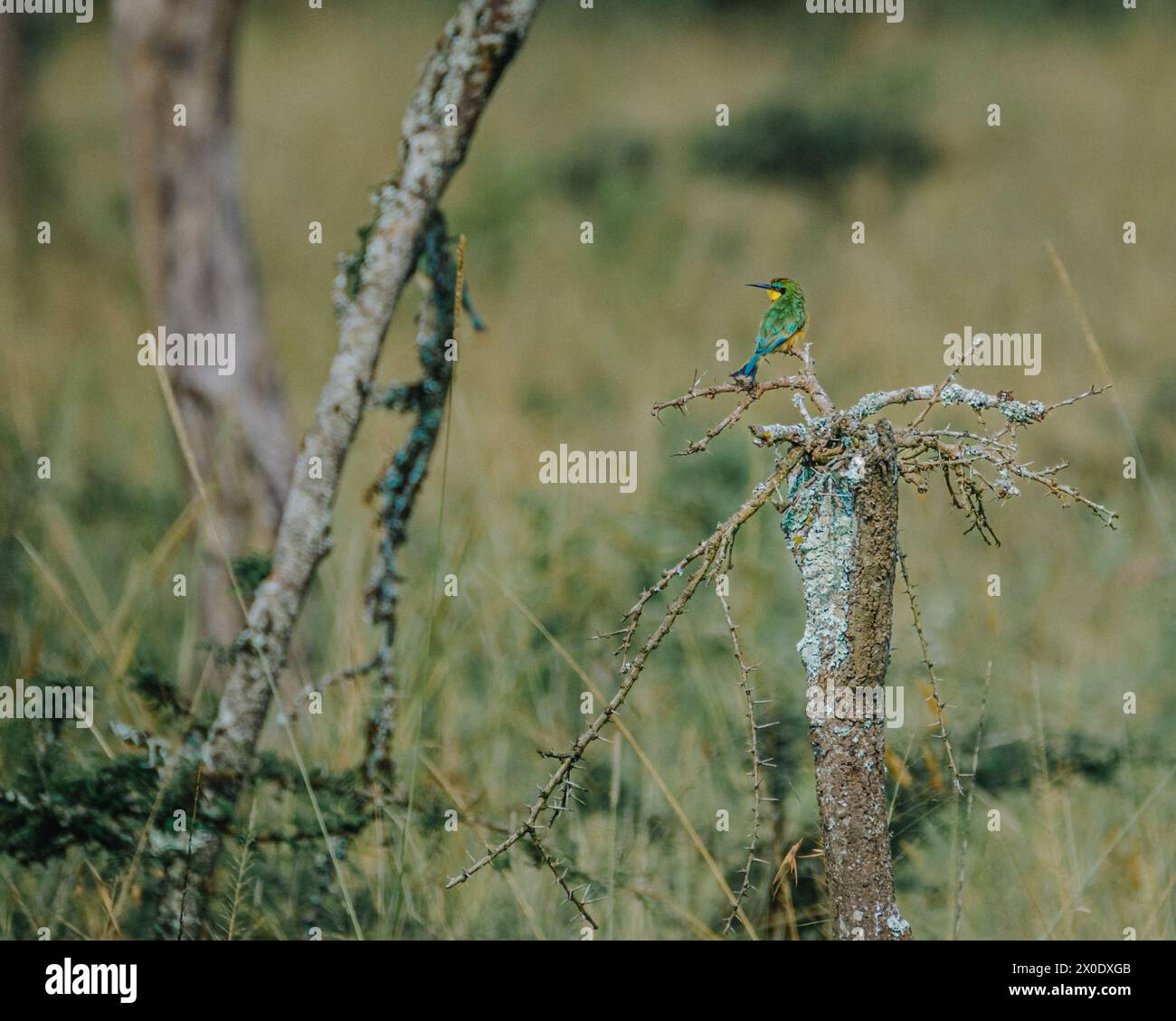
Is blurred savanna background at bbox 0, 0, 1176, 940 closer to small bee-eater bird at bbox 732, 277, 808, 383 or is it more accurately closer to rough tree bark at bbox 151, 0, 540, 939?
rough tree bark at bbox 151, 0, 540, 939

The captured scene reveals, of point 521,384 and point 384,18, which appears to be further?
point 384,18

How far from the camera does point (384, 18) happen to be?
14883mm

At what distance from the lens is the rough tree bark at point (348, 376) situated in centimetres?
243

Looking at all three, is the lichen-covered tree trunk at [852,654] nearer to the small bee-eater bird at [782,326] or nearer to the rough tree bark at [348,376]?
the small bee-eater bird at [782,326]

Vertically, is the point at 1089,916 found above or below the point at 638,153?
below

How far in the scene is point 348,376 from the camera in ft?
8.04

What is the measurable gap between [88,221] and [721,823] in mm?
12146

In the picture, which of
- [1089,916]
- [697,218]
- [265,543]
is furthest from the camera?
[697,218]

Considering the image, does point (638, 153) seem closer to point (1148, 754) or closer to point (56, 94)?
point (56, 94)

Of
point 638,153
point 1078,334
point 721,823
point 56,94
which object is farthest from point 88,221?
point 721,823

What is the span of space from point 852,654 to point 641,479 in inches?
158

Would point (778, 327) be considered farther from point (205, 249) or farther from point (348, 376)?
point (205, 249)

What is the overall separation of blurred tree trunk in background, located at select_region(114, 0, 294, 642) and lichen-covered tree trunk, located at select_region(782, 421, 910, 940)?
2319mm

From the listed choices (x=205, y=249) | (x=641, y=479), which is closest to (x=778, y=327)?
(x=205, y=249)
